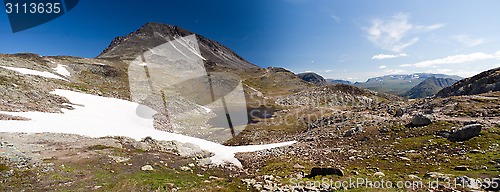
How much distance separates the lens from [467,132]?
2859cm

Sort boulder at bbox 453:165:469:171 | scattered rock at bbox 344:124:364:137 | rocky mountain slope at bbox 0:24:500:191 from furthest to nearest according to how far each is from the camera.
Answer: scattered rock at bbox 344:124:364:137, boulder at bbox 453:165:469:171, rocky mountain slope at bbox 0:24:500:191

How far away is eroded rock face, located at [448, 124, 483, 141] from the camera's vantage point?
28.4 metres

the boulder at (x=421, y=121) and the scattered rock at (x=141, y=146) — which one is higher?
the boulder at (x=421, y=121)

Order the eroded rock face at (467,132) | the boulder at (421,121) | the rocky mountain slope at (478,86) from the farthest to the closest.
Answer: the rocky mountain slope at (478,86) < the boulder at (421,121) < the eroded rock face at (467,132)

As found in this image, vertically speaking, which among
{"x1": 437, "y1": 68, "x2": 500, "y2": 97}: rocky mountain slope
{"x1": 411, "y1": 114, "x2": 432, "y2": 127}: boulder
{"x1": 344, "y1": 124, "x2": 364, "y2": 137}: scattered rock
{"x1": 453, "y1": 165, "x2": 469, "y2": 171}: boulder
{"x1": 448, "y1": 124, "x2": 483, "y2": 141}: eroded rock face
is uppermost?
{"x1": 437, "y1": 68, "x2": 500, "y2": 97}: rocky mountain slope

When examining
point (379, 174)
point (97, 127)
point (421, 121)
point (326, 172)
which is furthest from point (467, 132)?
point (97, 127)

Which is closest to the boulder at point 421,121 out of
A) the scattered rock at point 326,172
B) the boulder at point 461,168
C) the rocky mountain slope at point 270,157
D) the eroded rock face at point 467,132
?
the rocky mountain slope at point 270,157

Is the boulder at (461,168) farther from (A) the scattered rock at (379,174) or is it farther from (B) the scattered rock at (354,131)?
(B) the scattered rock at (354,131)

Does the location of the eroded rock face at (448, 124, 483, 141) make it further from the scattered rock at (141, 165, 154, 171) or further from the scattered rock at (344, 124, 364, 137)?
the scattered rock at (141, 165, 154, 171)

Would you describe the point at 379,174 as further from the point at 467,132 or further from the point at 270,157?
the point at 467,132

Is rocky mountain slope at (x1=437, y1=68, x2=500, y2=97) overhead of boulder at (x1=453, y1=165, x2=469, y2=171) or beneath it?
overhead

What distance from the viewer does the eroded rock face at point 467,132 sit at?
2842 centimetres

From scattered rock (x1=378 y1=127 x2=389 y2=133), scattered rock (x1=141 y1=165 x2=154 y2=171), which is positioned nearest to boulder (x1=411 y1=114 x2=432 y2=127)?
scattered rock (x1=378 y1=127 x2=389 y2=133)

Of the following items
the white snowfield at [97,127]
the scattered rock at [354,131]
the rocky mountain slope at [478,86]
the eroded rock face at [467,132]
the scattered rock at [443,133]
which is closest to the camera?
the eroded rock face at [467,132]
